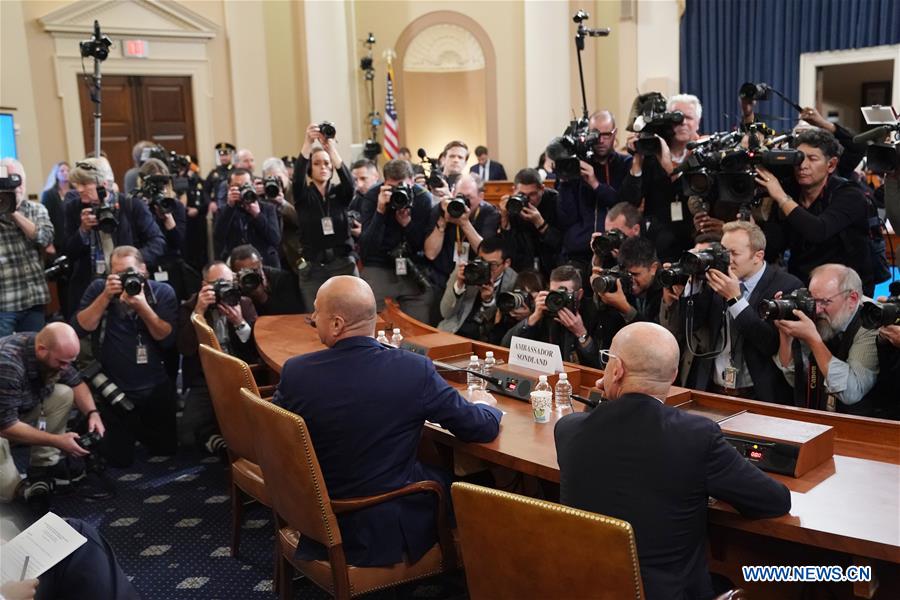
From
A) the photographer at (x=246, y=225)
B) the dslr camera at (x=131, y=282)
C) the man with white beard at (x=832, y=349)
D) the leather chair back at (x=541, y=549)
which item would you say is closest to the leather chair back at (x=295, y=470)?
the leather chair back at (x=541, y=549)

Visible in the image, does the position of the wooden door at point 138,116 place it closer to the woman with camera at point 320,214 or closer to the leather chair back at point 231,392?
the woman with camera at point 320,214

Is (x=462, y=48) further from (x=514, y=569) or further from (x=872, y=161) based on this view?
(x=514, y=569)

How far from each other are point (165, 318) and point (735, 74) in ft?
23.7

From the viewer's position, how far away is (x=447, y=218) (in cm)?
432

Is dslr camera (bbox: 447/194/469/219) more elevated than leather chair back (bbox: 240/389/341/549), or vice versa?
dslr camera (bbox: 447/194/469/219)

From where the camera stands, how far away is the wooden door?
9.56 meters

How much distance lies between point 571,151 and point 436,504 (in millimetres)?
2188

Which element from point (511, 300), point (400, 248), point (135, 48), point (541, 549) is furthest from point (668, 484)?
point (135, 48)

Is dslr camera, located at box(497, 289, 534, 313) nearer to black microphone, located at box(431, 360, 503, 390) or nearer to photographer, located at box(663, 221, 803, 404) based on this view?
black microphone, located at box(431, 360, 503, 390)

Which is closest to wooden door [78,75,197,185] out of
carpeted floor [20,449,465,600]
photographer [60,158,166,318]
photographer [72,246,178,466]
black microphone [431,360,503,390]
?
photographer [60,158,166,318]

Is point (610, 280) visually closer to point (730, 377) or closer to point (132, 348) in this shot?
point (730, 377)

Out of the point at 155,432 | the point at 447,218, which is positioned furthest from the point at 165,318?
the point at 447,218

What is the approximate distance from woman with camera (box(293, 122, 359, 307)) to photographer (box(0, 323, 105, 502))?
4.44ft

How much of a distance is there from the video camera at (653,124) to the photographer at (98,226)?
2.89 m
